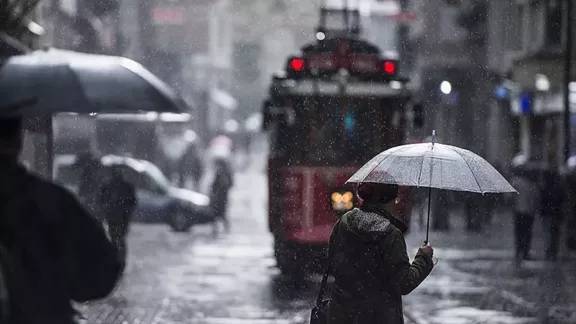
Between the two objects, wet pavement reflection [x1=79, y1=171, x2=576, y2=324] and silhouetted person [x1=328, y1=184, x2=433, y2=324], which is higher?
silhouetted person [x1=328, y1=184, x2=433, y2=324]

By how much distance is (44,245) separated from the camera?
5312 mm

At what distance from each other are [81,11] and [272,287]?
28.0 m

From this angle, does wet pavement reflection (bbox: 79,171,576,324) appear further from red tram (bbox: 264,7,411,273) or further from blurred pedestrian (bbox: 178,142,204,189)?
blurred pedestrian (bbox: 178,142,204,189)

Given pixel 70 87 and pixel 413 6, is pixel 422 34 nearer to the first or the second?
pixel 413 6

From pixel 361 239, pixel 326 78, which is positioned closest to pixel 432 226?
pixel 326 78

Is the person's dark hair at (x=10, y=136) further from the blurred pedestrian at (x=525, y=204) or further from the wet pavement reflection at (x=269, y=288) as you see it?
the blurred pedestrian at (x=525, y=204)

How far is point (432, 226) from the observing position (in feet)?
104

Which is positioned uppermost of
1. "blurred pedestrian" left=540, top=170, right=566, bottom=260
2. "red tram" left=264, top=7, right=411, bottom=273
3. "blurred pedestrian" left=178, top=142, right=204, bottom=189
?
"red tram" left=264, top=7, right=411, bottom=273

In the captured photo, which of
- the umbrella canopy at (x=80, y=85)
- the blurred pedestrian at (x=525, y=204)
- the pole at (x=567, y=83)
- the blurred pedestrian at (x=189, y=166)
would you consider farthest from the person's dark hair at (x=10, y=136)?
the blurred pedestrian at (x=189, y=166)

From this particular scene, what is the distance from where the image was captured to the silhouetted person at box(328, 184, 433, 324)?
702 centimetres

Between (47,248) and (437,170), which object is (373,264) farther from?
(47,248)

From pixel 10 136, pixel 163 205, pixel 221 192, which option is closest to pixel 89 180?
pixel 163 205

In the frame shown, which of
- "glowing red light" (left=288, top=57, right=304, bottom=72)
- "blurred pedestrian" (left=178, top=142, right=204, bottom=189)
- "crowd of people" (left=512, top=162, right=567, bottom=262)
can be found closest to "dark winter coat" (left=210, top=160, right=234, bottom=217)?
"crowd of people" (left=512, top=162, right=567, bottom=262)

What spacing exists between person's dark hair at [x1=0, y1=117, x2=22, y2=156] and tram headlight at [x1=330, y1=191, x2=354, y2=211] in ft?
44.1
